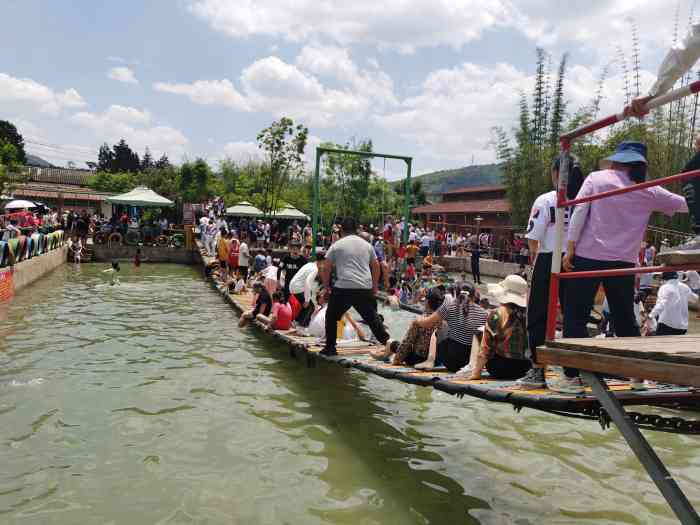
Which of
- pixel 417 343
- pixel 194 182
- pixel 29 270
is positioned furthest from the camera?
pixel 194 182

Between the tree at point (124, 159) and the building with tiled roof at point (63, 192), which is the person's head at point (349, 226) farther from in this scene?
the tree at point (124, 159)

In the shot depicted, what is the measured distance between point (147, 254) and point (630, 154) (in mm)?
27880

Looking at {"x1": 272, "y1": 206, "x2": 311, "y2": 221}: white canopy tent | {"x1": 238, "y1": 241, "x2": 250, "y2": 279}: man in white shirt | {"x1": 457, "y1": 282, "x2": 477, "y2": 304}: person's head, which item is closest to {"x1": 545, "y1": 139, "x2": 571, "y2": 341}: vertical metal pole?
{"x1": 457, "y1": 282, "x2": 477, "y2": 304}: person's head

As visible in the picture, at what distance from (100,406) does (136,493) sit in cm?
248

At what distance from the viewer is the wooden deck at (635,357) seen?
95.2 inches

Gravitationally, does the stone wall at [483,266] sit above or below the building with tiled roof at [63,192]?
below

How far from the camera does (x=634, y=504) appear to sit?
4.66 metres

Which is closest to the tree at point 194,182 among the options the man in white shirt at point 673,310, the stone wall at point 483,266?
the stone wall at point 483,266

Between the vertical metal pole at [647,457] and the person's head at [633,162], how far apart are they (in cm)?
152

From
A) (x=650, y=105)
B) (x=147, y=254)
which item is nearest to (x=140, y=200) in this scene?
(x=147, y=254)

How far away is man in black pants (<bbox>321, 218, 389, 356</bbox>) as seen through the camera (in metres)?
6.49

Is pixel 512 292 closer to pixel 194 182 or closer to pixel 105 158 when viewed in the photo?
pixel 194 182

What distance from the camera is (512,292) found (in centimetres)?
481

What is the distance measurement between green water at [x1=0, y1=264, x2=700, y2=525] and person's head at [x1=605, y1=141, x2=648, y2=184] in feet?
8.31
